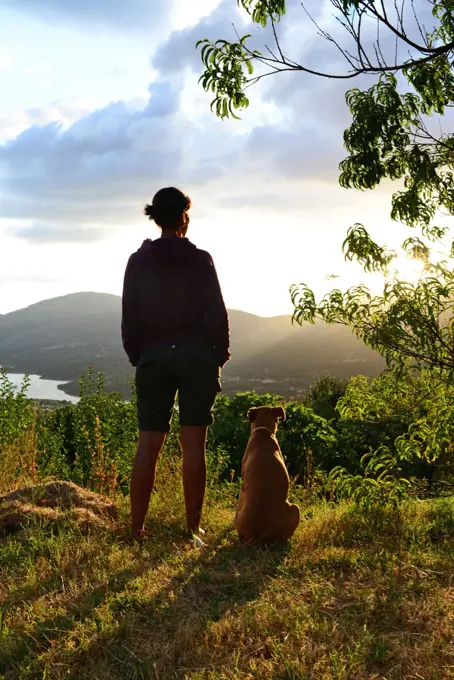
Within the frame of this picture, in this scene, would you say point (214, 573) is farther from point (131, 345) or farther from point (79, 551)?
point (131, 345)

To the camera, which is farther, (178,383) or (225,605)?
(178,383)

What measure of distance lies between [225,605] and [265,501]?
3.11ft

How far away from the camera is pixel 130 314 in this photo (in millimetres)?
4133

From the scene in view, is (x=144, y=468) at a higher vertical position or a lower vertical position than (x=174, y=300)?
lower

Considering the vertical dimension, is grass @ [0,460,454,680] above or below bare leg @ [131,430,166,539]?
below

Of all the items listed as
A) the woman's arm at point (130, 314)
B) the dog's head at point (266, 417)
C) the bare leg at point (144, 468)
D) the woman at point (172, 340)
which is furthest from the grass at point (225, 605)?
the woman's arm at point (130, 314)

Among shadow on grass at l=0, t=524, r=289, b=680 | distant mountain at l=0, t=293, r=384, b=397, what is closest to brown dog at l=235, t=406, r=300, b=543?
shadow on grass at l=0, t=524, r=289, b=680

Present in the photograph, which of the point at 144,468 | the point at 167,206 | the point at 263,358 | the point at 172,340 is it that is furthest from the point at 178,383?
the point at 263,358

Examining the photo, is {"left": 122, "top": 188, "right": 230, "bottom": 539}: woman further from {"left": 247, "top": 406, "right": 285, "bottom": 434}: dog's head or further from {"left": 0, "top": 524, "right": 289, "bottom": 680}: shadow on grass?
{"left": 0, "top": 524, "right": 289, "bottom": 680}: shadow on grass

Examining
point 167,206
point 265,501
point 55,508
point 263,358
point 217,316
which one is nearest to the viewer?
point 265,501

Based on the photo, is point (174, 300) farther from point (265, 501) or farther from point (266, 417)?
point (265, 501)

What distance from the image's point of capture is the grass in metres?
2.60

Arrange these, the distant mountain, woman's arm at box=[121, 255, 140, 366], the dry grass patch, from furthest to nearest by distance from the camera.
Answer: the distant mountain
woman's arm at box=[121, 255, 140, 366]
the dry grass patch

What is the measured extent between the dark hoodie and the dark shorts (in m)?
0.09
